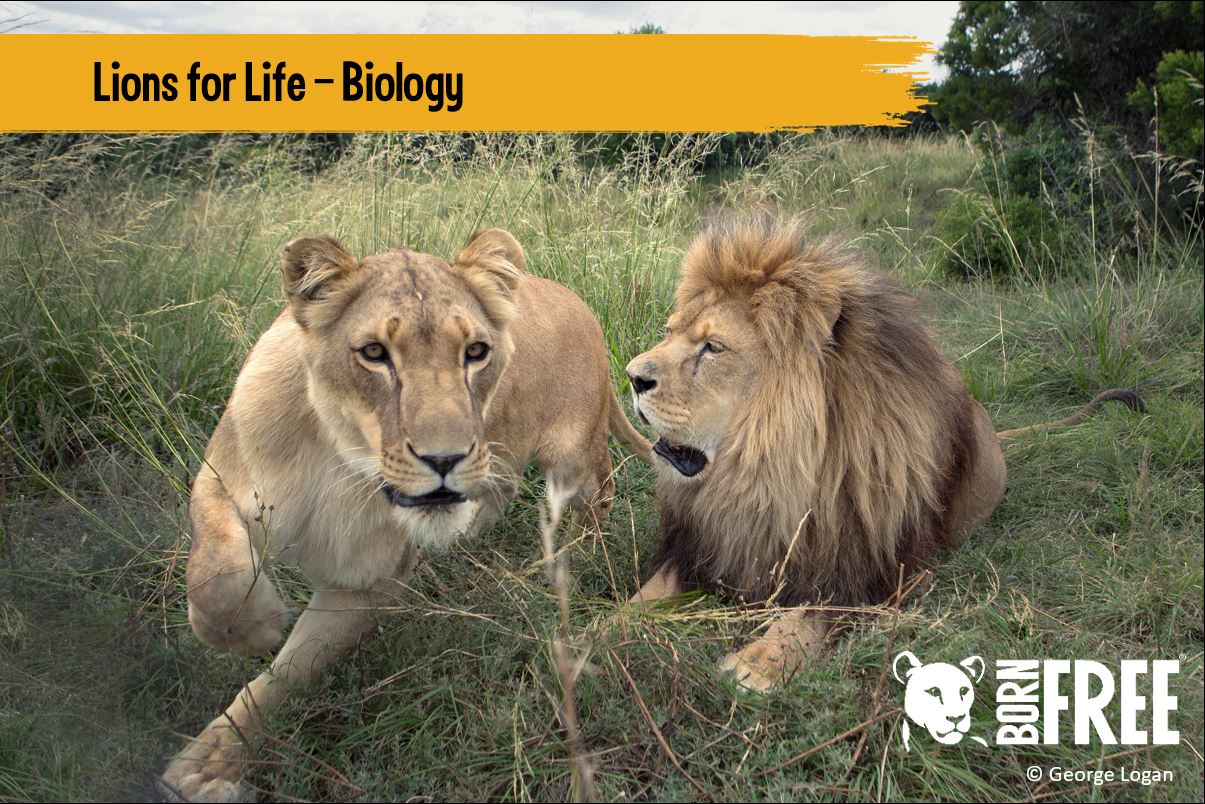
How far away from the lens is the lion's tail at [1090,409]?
13.4 ft

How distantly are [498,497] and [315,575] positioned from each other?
830mm

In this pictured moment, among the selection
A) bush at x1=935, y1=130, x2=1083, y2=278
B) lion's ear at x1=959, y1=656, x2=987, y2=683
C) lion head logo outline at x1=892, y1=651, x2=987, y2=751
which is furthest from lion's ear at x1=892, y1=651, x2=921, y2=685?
bush at x1=935, y1=130, x2=1083, y2=278

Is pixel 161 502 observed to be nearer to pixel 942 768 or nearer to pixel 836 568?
pixel 836 568

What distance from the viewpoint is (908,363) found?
11.0 feet

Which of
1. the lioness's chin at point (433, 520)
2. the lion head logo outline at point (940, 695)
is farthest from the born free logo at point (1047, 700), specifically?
the lioness's chin at point (433, 520)

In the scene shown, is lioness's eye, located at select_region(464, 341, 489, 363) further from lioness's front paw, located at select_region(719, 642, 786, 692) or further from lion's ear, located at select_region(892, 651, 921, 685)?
lion's ear, located at select_region(892, 651, 921, 685)

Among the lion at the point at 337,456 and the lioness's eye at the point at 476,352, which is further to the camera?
the lioness's eye at the point at 476,352

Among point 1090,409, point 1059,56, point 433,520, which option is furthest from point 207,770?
point 1059,56

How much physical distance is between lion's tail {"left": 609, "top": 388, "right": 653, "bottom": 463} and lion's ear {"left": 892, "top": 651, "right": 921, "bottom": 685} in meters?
1.54

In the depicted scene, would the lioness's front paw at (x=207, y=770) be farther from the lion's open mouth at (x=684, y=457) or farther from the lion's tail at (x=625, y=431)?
the lion's tail at (x=625, y=431)

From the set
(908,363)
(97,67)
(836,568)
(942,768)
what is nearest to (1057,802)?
(942,768)

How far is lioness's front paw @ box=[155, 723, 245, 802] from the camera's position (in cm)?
248

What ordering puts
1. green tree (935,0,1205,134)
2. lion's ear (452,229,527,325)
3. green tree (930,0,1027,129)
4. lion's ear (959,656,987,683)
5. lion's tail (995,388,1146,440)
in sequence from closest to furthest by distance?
lion's ear (959,656,987,683), lion's ear (452,229,527,325), lion's tail (995,388,1146,440), green tree (935,0,1205,134), green tree (930,0,1027,129)

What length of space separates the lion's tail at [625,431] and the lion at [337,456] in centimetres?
117
